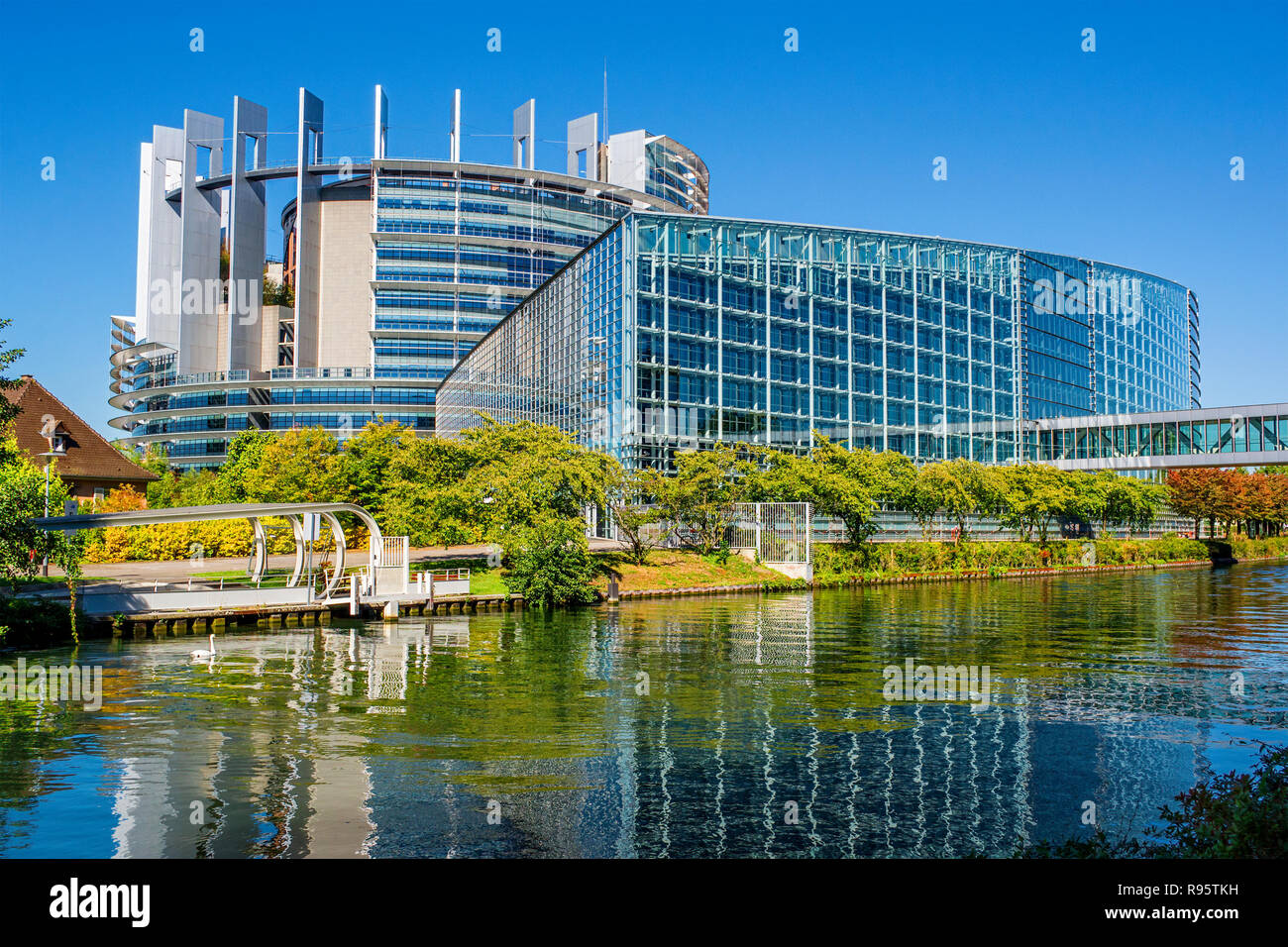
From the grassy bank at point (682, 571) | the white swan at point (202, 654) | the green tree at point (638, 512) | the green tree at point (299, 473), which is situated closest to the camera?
the white swan at point (202, 654)

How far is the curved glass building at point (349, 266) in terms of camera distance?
141500mm

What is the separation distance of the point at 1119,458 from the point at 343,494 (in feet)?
277

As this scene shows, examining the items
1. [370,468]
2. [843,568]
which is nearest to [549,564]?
[370,468]

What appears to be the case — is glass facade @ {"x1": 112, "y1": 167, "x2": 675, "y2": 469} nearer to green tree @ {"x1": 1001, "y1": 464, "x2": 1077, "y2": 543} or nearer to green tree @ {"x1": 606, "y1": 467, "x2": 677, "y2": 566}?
green tree @ {"x1": 1001, "y1": 464, "x2": 1077, "y2": 543}

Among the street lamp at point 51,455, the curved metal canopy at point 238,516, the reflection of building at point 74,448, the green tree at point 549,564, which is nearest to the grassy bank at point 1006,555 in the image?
the green tree at point 549,564

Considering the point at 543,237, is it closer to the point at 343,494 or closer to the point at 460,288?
the point at 460,288

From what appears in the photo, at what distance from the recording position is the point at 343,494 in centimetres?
7131

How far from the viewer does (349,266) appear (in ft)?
490

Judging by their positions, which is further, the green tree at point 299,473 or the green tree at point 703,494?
the green tree at point 299,473

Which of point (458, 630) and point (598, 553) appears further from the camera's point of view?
point (598, 553)

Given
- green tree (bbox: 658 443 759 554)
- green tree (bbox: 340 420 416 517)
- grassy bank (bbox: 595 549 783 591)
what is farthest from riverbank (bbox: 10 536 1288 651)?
green tree (bbox: 340 420 416 517)

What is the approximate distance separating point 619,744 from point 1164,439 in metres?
106

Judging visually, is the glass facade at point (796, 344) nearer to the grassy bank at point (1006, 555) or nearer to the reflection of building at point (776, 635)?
the grassy bank at point (1006, 555)
